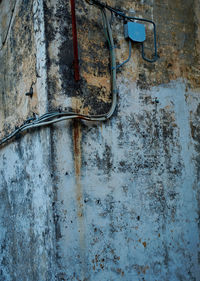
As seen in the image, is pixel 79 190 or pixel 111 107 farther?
pixel 111 107

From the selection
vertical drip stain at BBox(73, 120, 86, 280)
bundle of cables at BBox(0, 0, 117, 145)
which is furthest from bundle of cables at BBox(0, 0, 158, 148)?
vertical drip stain at BBox(73, 120, 86, 280)

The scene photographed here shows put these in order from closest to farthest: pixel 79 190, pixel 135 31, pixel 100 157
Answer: pixel 79 190 → pixel 100 157 → pixel 135 31

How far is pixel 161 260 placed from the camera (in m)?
3.52

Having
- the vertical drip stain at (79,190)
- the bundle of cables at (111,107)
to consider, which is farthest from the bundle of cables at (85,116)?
the vertical drip stain at (79,190)

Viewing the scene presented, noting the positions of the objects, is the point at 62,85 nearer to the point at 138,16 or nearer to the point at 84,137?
the point at 84,137

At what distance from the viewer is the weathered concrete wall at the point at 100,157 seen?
126 inches

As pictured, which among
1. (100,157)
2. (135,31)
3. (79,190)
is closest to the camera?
(79,190)

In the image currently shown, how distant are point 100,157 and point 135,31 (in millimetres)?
1353

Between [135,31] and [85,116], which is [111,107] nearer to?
[85,116]

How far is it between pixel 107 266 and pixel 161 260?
605 millimetres

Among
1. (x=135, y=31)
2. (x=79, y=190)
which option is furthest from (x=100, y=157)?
(x=135, y=31)

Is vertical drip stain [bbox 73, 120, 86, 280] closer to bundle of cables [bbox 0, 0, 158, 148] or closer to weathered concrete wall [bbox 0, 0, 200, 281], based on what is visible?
weathered concrete wall [bbox 0, 0, 200, 281]

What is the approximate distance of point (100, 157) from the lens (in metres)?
3.36

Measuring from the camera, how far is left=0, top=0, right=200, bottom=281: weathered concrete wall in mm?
3191
